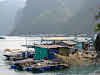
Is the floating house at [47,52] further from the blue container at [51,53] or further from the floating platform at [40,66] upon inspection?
the floating platform at [40,66]

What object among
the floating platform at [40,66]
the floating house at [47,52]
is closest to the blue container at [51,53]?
the floating house at [47,52]

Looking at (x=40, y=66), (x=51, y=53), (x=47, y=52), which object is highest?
(x=47, y=52)

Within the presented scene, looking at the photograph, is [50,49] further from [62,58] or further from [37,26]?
[37,26]

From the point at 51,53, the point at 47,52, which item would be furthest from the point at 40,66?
the point at 51,53

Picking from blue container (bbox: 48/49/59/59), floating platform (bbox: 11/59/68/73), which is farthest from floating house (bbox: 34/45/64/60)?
floating platform (bbox: 11/59/68/73)

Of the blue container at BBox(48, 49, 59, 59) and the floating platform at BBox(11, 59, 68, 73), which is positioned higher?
the blue container at BBox(48, 49, 59, 59)

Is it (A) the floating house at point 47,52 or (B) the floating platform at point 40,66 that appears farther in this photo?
(A) the floating house at point 47,52

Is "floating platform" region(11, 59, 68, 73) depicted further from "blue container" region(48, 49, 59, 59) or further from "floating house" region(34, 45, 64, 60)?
"blue container" region(48, 49, 59, 59)

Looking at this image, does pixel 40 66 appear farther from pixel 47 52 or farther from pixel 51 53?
pixel 51 53

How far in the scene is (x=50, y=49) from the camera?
114ft

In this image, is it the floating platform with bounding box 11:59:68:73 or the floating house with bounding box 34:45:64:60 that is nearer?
the floating platform with bounding box 11:59:68:73

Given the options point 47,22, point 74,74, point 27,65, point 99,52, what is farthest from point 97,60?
point 47,22

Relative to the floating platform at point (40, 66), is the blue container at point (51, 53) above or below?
above

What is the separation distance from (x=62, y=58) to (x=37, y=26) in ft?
504
